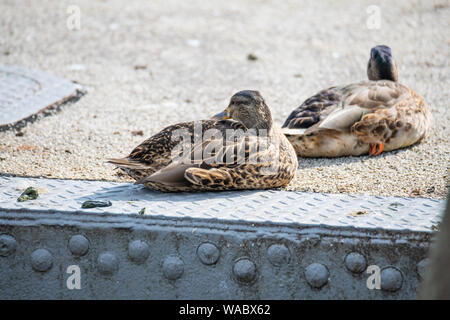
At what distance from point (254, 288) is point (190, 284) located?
0.32 meters

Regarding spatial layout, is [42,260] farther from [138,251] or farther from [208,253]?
[208,253]

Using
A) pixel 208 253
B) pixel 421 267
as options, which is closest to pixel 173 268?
pixel 208 253

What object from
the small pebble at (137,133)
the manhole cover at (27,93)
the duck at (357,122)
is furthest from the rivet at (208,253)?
the manhole cover at (27,93)

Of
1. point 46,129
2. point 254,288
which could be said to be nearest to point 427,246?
point 254,288

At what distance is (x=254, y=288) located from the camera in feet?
10.4

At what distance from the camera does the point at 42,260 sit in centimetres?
326

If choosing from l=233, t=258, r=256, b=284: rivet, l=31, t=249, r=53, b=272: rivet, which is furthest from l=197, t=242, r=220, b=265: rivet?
l=31, t=249, r=53, b=272: rivet

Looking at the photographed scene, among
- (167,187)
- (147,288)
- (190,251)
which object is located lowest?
(147,288)

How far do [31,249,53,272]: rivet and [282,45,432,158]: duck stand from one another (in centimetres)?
204

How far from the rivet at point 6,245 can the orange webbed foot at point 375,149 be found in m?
2.59

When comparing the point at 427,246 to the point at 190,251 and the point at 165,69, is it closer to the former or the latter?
the point at 190,251

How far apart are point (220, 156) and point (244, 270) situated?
73cm

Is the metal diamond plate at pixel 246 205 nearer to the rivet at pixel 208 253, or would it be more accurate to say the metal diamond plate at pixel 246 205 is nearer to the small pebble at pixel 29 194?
the small pebble at pixel 29 194

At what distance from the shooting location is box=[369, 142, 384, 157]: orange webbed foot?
4645 mm
